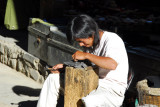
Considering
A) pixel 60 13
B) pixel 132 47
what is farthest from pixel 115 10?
pixel 132 47

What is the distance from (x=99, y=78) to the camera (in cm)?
395

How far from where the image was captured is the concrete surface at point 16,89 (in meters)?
5.54

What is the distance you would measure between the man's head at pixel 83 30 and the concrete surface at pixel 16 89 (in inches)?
82.5

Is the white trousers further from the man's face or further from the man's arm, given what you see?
the man's face

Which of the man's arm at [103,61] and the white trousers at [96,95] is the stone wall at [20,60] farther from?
the man's arm at [103,61]

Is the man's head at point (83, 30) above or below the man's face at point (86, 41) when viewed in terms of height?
above

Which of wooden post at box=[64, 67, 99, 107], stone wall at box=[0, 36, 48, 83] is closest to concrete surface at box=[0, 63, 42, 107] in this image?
stone wall at box=[0, 36, 48, 83]

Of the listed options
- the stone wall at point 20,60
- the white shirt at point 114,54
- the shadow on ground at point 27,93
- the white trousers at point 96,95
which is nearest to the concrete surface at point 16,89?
the shadow on ground at point 27,93

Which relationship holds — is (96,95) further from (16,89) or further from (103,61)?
(16,89)

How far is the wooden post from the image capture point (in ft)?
12.3

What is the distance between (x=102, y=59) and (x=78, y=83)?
0.42m

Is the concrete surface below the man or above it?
below

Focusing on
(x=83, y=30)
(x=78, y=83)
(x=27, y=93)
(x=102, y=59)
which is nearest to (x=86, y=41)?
(x=83, y=30)

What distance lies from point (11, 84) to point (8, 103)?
101 centimetres
